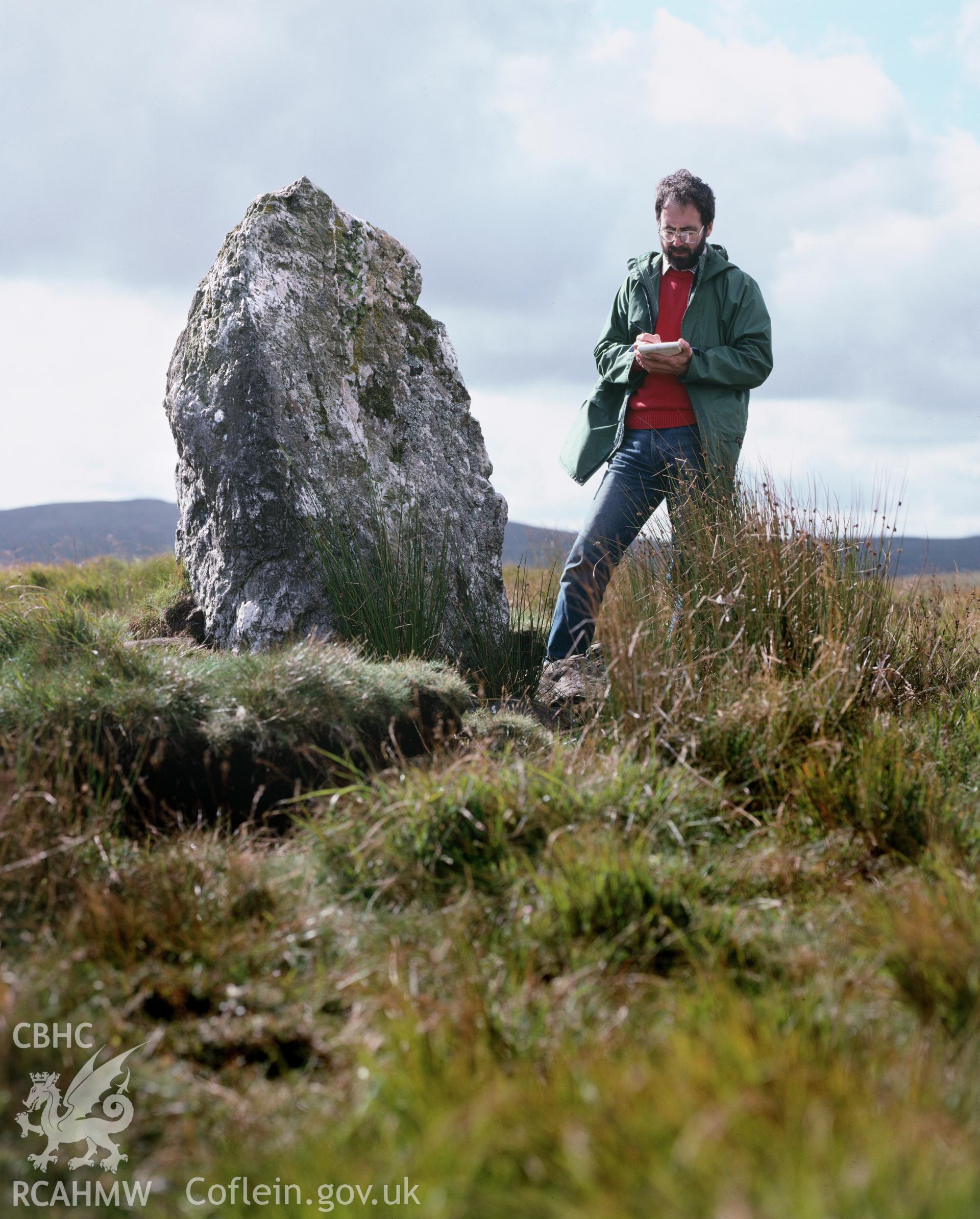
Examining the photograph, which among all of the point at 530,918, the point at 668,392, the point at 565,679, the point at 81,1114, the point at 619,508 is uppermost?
the point at 668,392

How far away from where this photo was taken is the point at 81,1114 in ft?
6.24

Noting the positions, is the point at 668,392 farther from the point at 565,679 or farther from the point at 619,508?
the point at 565,679

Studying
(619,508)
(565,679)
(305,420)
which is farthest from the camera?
(305,420)

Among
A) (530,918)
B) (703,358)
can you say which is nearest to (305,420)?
(703,358)

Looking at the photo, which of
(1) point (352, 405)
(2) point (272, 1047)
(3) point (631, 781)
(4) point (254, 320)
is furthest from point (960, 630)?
(2) point (272, 1047)

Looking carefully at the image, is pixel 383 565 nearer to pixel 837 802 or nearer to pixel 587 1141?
pixel 837 802

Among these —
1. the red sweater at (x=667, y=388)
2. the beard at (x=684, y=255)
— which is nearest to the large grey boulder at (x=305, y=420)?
the red sweater at (x=667, y=388)

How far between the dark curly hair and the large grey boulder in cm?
194

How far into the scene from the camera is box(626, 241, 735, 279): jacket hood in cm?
496

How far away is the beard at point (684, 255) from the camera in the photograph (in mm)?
4914

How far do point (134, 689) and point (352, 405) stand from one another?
102 inches

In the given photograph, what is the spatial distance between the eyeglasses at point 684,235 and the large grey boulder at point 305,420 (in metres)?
1.91

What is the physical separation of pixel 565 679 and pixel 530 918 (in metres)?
2.92

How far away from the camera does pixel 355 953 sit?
94.7 inches
